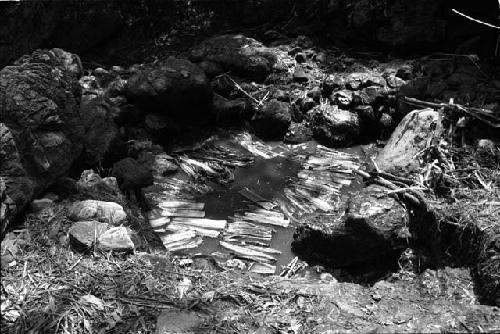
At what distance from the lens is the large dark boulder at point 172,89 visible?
719cm

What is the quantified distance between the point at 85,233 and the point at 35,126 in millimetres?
1255

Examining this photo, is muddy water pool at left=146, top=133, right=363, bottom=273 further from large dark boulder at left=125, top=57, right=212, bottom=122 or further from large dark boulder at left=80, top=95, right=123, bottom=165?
large dark boulder at left=80, top=95, right=123, bottom=165

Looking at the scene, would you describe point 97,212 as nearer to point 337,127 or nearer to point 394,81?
point 337,127

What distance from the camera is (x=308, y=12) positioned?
891cm

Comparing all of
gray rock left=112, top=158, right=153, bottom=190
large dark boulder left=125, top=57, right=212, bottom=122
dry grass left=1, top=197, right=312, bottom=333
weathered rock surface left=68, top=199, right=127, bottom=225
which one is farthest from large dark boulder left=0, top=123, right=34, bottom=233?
large dark boulder left=125, top=57, right=212, bottom=122

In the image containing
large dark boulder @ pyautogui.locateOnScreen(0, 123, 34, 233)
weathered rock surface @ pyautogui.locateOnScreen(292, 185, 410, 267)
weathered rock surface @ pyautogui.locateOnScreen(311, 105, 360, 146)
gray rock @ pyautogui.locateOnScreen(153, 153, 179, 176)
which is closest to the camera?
large dark boulder @ pyautogui.locateOnScreen(0, 123, 34, 233)

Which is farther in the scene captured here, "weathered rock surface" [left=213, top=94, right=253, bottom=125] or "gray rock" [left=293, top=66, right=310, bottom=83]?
"gray rock" [left=293, top=66, right=310, bottom=83]

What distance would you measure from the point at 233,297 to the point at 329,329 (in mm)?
719

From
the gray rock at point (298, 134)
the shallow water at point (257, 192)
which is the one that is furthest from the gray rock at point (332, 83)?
the shallow water at point (257, 192)

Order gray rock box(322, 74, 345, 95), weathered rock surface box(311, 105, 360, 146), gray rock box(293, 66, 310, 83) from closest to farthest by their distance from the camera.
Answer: weathered rock surface box(311, 105, 360, 146), gray rock box(322, 74, 345, 95), gray rock box(293, 66, 310, 83)

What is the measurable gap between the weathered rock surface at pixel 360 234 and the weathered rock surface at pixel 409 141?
607 mm

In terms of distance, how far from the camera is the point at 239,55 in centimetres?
816

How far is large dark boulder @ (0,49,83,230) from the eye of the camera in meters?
4.34

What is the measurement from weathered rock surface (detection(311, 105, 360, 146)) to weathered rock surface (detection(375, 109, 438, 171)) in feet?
2.71
